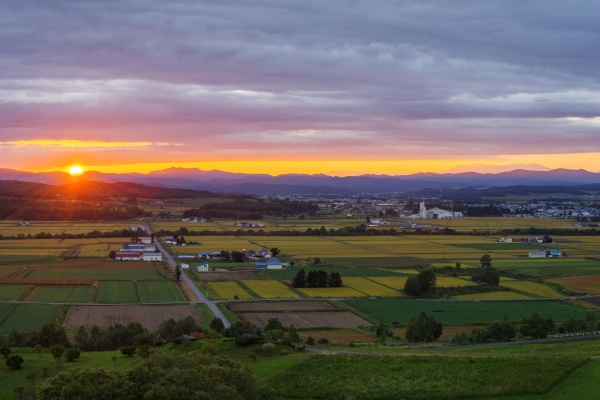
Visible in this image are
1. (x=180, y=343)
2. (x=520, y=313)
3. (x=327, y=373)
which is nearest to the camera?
(x=327, y=373)

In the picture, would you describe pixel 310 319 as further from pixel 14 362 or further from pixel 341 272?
pixel 341 272

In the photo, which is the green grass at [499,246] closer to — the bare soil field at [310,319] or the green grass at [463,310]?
the green grass at [463,310]

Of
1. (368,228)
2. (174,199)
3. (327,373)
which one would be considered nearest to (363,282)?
(327,373)

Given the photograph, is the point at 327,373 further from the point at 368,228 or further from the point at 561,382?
the point at 368,228

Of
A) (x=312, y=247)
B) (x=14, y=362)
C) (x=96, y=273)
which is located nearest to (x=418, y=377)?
(x=14, y=362)

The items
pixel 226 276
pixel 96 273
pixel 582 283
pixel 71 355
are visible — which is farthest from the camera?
pixel 226 276

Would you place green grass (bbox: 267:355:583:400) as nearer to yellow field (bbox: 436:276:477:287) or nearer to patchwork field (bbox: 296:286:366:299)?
patchwork field (bbox: 296:286:366:299)

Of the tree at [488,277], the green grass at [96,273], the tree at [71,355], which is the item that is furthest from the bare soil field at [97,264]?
the tree at [71,355]
